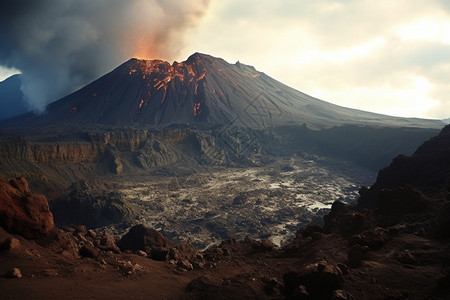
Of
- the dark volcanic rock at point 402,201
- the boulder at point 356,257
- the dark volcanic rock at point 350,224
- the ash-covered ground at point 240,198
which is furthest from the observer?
the ash-covered ground at point 240,198

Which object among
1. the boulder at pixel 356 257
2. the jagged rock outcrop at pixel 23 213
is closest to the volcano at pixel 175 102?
the jagged rock outcrop at pixel 23 213

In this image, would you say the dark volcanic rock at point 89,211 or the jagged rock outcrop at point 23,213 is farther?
the dark volcanic rock at point 89,211

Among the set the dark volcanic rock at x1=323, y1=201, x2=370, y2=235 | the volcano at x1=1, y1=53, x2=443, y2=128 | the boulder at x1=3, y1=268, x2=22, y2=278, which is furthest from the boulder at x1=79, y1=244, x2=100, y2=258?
the volcano at x1=1, y1=53, x2=443, y2=128

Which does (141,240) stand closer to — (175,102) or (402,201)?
(402,201)

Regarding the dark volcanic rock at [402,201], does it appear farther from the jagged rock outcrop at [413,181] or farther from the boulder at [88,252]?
the boulder at [88,252]

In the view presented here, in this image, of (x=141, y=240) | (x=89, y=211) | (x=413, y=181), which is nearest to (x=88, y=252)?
(x=141, y=240)

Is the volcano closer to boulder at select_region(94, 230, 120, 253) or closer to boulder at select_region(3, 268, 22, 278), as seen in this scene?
boulder at select_region(94, 230, 120, 253)

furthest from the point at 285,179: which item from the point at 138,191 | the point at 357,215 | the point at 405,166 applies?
the point at 357,215

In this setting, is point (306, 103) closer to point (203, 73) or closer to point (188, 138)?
point (203, 73)
